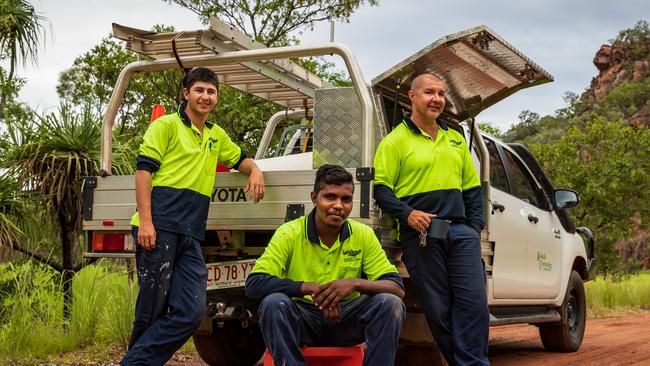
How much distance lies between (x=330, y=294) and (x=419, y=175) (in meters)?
1.29

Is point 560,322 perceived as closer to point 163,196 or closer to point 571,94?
point 163,196

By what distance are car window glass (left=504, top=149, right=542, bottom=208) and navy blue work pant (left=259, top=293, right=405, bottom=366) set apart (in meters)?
3.50

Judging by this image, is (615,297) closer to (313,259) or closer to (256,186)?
(256,186)

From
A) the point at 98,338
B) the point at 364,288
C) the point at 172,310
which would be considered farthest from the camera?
the point at 98,338

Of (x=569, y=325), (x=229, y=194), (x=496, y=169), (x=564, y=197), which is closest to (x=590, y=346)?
(x=569, y=325)

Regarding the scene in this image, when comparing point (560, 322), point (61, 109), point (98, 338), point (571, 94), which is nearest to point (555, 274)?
point (560, 322)

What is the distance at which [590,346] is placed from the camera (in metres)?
8.50

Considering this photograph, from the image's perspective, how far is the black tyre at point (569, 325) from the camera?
26.0 feet

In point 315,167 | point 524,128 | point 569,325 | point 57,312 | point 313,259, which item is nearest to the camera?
point 313,259

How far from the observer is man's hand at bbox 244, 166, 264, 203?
496cm

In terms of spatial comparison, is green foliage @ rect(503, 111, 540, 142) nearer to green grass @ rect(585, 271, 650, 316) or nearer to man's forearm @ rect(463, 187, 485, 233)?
green grass @ rect(585, 271, 650, 316)

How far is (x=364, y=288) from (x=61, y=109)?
4.75 meters

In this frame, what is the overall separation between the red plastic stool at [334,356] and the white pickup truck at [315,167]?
1117 millimetres

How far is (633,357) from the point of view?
7.35 meters
